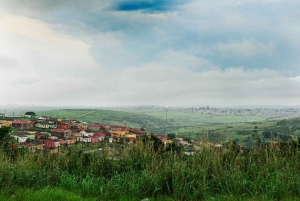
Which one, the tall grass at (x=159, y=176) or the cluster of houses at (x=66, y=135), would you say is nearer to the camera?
the tall grass at (x=159, y=176)

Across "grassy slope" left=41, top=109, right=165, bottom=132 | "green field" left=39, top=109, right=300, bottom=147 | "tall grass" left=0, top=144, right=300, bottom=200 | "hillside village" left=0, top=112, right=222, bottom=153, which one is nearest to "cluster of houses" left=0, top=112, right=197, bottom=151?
"hillside village" left=0, top=112, right=222, bottom=153

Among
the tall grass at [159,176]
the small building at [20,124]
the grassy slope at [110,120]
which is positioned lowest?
the grassy slope at [110,120]

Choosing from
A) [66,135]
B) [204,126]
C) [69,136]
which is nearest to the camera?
[69,136]

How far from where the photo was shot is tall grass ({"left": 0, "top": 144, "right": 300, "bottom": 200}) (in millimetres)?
4469

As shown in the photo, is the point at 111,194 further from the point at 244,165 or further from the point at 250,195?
the point at 244,165

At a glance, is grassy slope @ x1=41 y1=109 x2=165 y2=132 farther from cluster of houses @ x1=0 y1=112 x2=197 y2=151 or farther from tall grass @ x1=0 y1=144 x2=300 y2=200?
tall grass @ x1=0 y1=144 x2=300 y2=200

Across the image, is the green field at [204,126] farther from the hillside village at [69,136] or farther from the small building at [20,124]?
the small building at [20,124]

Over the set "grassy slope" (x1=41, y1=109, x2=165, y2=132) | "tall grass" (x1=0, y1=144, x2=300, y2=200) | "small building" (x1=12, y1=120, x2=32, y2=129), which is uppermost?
"tall grass" (x1=0, y1=144, x2=300, y2=200)

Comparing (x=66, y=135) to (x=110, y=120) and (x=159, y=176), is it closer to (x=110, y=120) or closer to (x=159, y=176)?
(x=159, y=176)

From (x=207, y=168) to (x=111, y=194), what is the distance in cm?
220

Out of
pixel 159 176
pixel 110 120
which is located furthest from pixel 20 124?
pixel 110 120

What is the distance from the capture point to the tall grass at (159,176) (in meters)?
4.47

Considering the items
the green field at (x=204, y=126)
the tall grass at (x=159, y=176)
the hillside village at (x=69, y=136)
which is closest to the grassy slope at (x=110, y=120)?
the green field at (x=204, y=126)

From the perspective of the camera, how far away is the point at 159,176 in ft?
16.2
